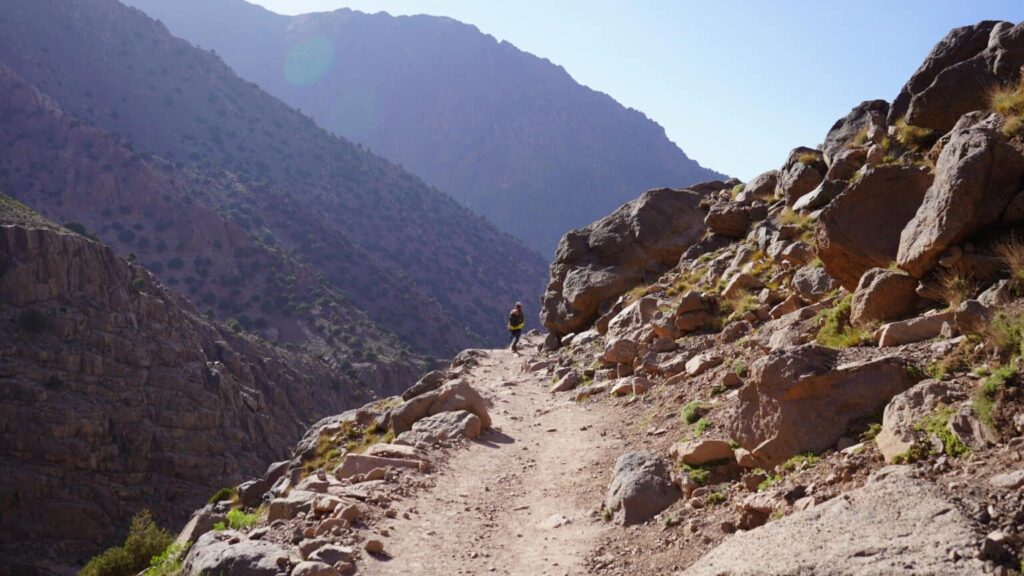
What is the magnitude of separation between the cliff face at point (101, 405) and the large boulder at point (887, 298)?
32.9m

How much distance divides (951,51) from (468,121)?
175122 millimetres

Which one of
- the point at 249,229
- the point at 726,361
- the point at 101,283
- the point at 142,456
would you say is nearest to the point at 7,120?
the point at 249,229

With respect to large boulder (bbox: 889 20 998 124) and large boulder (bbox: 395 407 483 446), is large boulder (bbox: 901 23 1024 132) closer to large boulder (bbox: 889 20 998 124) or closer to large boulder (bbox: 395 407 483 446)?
large boulder (bbox: 889 20 998 124)

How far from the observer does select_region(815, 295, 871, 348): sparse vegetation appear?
8.79m

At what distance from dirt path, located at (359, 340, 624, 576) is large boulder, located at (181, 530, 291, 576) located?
0.92 m

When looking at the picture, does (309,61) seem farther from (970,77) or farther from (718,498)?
(718,498)

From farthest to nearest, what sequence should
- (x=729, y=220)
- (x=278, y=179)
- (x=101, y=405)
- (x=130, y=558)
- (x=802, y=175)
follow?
(x=278, y=179) → (x=101, y=405) → (x=729, y=220) → (x=802, y=175) → (x=130, y=558)

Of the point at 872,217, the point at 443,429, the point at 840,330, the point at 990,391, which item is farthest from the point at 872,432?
the point at 443,429

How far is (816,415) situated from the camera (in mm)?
7270

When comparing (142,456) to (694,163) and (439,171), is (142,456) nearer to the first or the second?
(439,171)

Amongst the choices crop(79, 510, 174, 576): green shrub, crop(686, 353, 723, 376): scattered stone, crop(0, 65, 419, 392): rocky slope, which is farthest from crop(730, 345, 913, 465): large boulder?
crop(0, 65, 419, 392): rocky slope

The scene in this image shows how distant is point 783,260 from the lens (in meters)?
15.3

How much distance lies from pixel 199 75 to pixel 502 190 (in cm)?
7674

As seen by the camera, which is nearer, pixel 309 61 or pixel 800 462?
pixel 800 462
